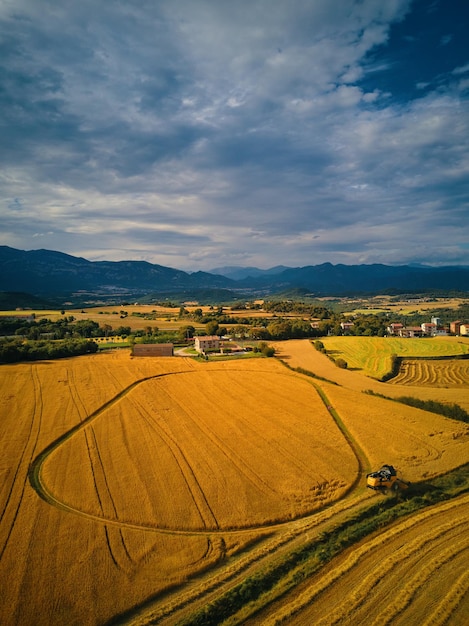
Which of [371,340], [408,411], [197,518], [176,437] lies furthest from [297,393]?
[371,340]

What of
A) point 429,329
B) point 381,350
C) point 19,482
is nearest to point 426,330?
point 429,329

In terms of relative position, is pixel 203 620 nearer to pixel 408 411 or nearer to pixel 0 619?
pixel 0 619

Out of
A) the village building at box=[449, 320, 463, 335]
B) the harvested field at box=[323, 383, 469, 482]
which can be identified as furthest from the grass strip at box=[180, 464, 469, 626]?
the village building at box=[449, 320, 463, 335]

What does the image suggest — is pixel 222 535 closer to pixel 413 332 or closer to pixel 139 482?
pixel 139 482

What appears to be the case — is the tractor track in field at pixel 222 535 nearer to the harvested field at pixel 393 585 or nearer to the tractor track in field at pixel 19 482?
the tractor track in field at pixel 19 482

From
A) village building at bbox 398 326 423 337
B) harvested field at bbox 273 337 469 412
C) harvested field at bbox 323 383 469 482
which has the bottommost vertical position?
harvested field at bbox 273 337 469 412

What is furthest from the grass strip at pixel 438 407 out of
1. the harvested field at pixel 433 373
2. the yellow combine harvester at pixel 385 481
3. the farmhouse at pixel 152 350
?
the farmhouse at pixel 152 350

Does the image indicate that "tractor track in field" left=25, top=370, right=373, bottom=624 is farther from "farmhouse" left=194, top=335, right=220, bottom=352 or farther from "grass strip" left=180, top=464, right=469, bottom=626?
"farmhouse" left=194, top=335, right=220, bottom=352
